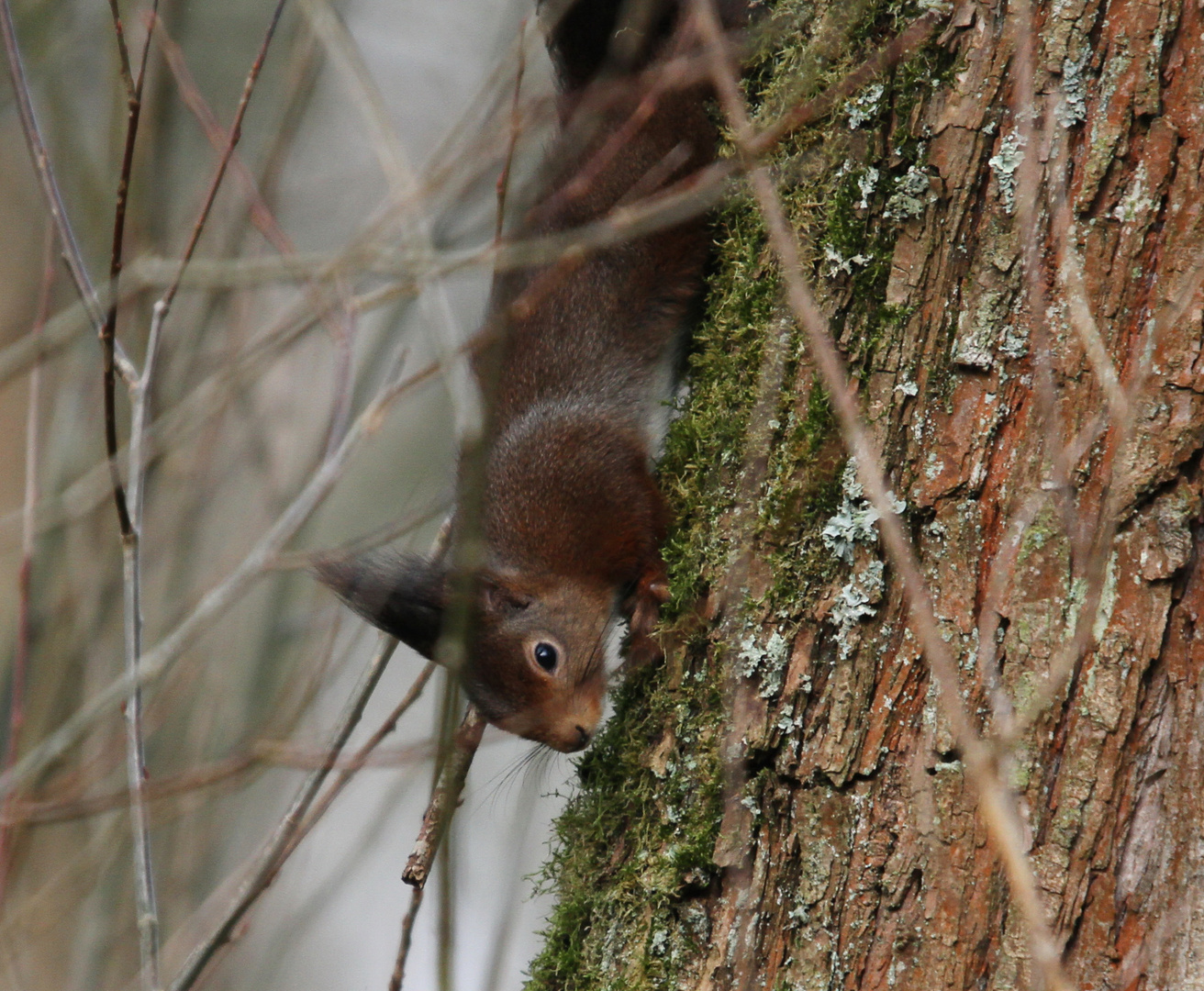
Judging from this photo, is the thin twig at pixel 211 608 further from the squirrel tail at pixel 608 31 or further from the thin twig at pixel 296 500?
the squirrel tail at pixel 608 31

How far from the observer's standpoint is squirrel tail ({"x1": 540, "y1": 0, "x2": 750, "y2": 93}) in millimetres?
2795

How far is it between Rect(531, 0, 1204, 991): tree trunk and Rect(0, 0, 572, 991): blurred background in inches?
18.0

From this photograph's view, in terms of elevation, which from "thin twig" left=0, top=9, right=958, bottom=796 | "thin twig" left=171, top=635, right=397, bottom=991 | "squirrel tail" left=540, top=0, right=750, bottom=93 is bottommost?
"thin twig" left=171, top=635, right=397, bottom=991

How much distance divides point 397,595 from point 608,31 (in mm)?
1693

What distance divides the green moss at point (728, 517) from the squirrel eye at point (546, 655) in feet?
2.34

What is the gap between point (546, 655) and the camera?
2908 mm

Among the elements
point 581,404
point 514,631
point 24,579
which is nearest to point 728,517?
point 514,631

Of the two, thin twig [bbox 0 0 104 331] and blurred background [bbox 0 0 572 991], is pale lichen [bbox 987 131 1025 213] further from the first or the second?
thin twig [bbox 0 0 104 331]

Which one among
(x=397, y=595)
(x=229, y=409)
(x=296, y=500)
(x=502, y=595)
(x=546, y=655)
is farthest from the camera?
(x=229, y=409)

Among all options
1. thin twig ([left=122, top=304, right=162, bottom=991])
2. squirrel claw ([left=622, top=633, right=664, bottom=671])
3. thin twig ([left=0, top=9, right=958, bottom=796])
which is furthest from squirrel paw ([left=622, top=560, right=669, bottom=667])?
thin twig ([left=122, top=304, right=162, bottom=991])

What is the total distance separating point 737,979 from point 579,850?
44 centimetres

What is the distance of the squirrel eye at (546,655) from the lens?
290 cm

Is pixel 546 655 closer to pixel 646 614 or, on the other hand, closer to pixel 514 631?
pixel 514 631

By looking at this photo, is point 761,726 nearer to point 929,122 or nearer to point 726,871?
point 726,871
